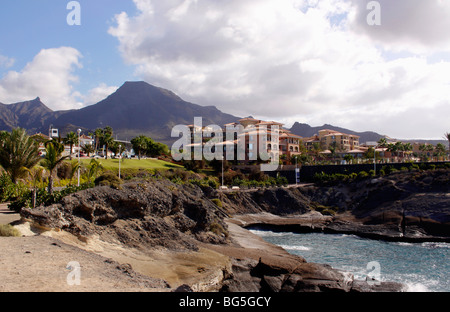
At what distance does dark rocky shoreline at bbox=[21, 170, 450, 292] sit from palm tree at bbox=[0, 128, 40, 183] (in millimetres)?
14538

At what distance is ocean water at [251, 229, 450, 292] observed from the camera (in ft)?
93.6

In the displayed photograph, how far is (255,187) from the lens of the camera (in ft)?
247

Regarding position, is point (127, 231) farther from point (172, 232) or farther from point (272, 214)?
point (272, 214)

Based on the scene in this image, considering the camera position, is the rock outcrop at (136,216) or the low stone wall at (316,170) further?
the low stone wall at (316,170)

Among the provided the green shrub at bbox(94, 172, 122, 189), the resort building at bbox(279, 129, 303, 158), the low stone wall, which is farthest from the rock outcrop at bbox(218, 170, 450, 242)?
the green shrub at bbox(94, 172, 122, 189)

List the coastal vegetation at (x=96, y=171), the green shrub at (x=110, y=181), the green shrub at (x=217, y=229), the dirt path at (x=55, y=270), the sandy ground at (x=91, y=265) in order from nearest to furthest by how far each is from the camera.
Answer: the dirt path at (x=55, y=270) < the sandy ground at (x=91, y=265) < the coastal vegetation at (x=96, y=171) < the green shrub at (x=110, y=181) < the green shrub at (x=217, y=229)

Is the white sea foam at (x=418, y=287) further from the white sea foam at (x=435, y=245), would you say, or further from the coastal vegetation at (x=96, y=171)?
the coastal vegetation at (x=96, y=171)

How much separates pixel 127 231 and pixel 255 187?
51.6m

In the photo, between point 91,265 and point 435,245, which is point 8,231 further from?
point 435,245

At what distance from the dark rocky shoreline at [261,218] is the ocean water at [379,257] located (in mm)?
3962

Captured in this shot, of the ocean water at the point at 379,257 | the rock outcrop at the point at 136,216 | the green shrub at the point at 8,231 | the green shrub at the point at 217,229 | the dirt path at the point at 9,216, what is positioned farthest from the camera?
the green shrub at the point at 217,229

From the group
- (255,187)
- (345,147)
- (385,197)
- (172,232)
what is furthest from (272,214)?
(345,147)

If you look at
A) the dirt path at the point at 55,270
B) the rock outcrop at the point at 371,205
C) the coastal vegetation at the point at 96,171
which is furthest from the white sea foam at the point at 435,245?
the dirt path at the point at 55,270

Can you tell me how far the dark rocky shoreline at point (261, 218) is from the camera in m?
22.5
